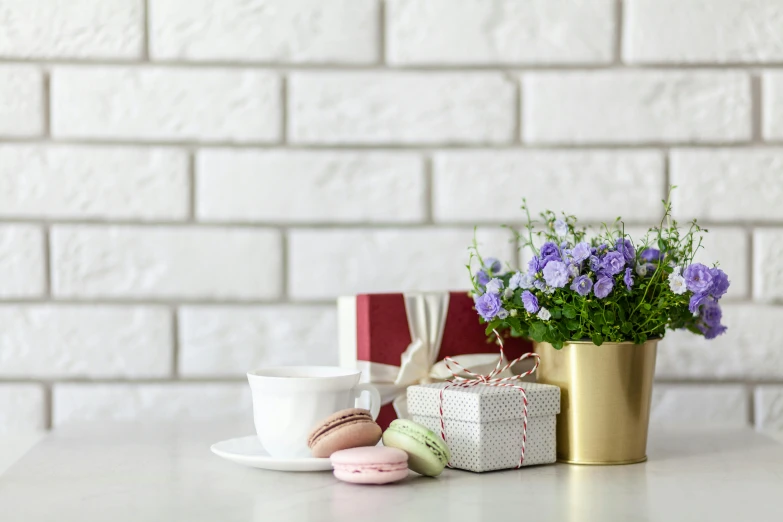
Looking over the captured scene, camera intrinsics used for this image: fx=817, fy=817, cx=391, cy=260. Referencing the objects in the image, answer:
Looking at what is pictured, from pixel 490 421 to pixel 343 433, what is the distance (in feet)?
0.47

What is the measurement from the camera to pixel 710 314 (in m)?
0.89

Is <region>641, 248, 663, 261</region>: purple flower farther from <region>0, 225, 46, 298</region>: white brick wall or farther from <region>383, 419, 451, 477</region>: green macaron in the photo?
<region>0, 225, 46, 298</region>: white brick wall

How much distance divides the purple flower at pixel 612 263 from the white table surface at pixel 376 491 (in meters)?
0.20

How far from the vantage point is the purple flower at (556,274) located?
0.80m

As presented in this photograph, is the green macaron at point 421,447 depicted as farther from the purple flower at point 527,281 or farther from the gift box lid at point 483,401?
the purple flower at point 527,281

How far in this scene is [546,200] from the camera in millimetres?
1127

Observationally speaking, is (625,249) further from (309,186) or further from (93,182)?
(93,182)

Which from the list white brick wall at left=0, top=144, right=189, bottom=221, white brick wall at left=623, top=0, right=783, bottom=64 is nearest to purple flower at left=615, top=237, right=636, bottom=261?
white brick wall at left=623, top=0, right=783, bottom=64

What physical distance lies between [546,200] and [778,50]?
0.39 metres

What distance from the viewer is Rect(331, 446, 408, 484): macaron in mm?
728

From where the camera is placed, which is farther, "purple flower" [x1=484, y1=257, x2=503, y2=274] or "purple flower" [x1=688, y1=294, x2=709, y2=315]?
"purple flower" [x1=484, y1=257, x2=503, y2=274]

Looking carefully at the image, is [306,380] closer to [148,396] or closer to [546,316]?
[546,316]

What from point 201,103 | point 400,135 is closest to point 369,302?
point 400,135

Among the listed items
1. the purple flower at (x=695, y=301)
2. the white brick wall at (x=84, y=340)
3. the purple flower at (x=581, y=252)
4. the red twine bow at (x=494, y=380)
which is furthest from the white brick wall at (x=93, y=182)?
the purple flower at (x=695, y=301)
